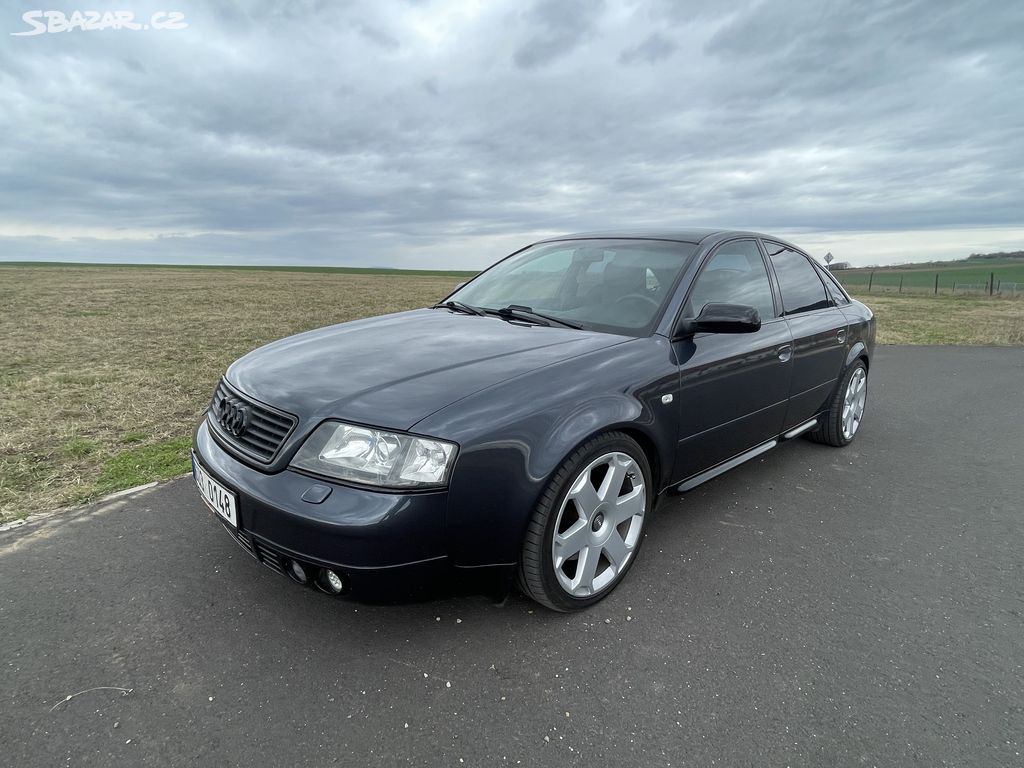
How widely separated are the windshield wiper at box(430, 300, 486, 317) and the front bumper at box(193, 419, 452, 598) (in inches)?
61.4

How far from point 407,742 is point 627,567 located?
1.17 m

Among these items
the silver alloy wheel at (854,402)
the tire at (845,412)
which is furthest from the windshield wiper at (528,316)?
the silver alloy wheel at (854,402)

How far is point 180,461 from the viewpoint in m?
3.90

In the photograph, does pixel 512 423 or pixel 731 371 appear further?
pixel 731 371

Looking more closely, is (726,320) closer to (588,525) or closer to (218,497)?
(588,525)

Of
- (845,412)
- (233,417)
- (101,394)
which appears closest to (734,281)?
(845,412)

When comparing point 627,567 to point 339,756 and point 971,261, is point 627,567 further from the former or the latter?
point 971,261

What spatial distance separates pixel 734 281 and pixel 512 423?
6.21 feet

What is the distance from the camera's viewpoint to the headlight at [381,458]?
188 centimetres

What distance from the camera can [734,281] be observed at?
3256 millimetres

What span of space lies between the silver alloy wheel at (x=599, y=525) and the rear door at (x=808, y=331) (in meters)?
1.61

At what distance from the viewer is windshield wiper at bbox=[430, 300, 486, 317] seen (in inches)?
130

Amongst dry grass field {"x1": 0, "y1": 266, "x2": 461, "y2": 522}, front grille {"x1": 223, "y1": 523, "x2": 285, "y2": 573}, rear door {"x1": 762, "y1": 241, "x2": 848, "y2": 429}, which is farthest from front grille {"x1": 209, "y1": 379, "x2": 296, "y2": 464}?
rear door {"x1": 762, "y1": 241, "x2": 848, "y2": 429}

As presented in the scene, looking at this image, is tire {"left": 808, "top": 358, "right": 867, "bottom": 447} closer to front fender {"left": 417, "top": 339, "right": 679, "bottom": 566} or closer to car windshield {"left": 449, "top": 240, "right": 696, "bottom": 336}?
car windshield {"left": 449, "top": 240, "right": 696, "bottom": 336}
